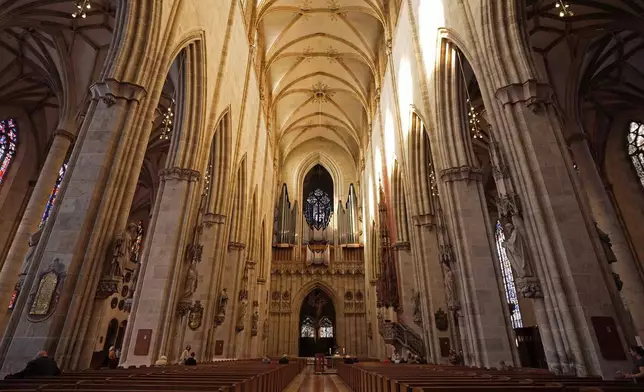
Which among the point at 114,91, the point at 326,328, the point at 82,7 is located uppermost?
the point at 82,7

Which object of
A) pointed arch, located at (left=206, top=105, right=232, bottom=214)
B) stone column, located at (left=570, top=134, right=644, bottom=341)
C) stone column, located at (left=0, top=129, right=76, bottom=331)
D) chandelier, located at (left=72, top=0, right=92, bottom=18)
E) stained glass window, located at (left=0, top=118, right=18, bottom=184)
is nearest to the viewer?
chandelier, located at (left=72, top=0, right=92, bottom=18)

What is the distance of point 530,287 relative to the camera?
235 inches

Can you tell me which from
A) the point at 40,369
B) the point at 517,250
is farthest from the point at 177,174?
the point at 517,250

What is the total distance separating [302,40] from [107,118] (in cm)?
1709

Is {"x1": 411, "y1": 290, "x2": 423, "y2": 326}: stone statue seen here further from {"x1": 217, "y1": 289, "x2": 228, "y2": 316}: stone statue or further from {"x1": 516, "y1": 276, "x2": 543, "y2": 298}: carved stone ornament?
{"x1": 516, "y1": 276, "x2": 543, "y2": 298}: carved stone ornament

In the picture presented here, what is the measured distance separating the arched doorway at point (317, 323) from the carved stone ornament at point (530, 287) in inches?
838

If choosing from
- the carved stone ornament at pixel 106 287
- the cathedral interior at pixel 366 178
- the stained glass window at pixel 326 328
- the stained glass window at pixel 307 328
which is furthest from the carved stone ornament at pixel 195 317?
the stained glass window at pixel 326 328

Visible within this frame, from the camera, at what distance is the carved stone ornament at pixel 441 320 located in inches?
445

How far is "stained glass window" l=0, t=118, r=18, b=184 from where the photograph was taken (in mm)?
15452

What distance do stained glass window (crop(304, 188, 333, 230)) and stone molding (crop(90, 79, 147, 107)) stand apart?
22.4m

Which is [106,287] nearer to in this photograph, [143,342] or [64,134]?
[143,342]

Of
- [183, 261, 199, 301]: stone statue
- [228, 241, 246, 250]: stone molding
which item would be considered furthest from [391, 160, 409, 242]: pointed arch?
[183, 261, 199, 301]: stone statue

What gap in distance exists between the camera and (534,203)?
240 inches

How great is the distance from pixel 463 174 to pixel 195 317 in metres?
9.35
